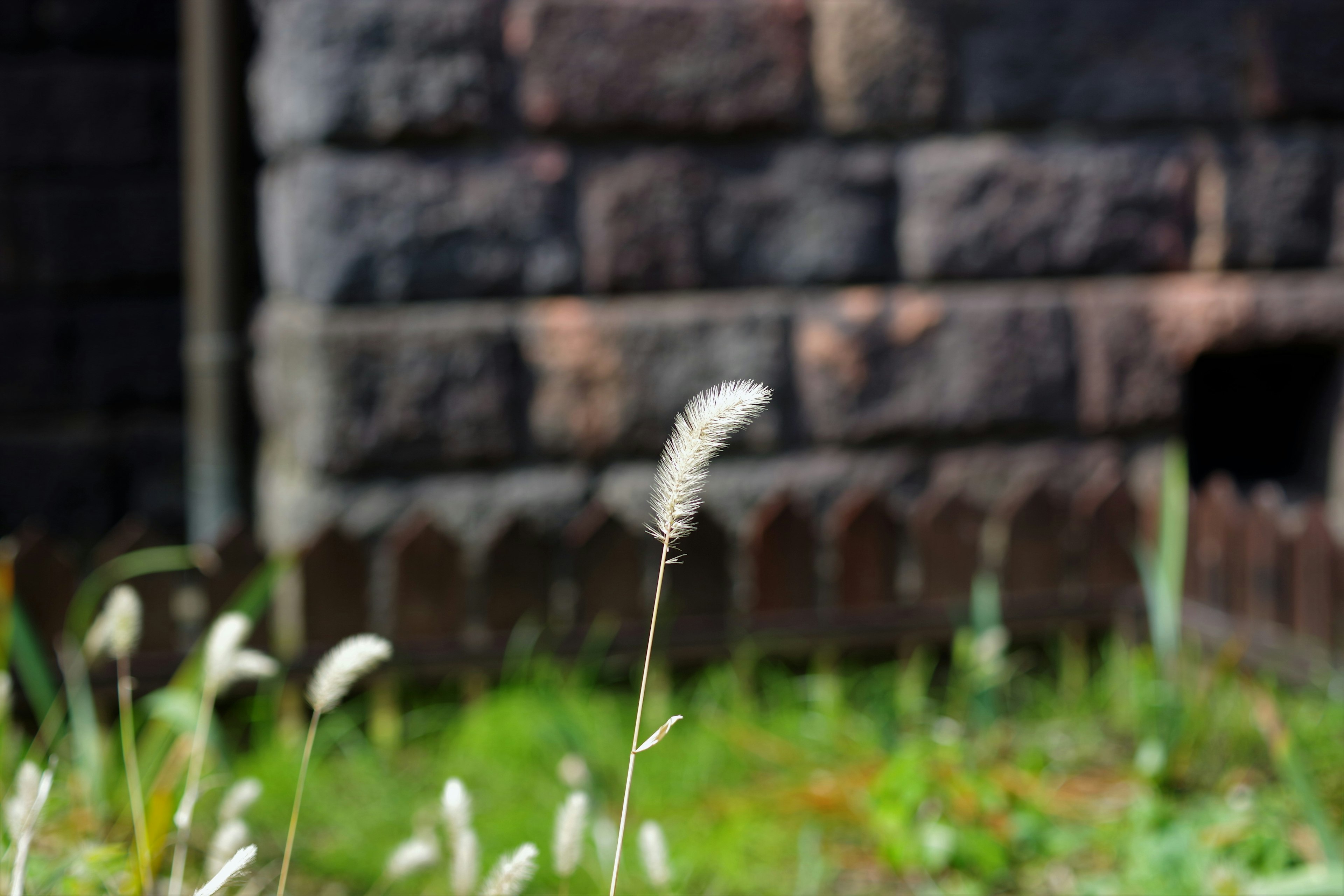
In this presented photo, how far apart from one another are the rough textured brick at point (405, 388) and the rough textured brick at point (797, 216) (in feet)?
1.74

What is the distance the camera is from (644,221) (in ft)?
8.51

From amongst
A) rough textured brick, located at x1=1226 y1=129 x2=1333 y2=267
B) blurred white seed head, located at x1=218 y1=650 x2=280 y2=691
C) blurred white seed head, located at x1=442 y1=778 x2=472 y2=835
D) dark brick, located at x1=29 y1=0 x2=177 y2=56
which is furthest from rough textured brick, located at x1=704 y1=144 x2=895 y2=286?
dark brick, located at x1=29 y1=0 x2=177 y2=56

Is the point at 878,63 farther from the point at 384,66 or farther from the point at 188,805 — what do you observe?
the point at 188,805

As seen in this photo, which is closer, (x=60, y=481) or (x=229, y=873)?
(x=229, y=873)

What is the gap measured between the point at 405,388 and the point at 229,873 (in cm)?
171

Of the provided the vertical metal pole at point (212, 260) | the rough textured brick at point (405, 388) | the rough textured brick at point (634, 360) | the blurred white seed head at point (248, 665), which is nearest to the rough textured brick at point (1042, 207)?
the rough textured brick at point (634, 360)

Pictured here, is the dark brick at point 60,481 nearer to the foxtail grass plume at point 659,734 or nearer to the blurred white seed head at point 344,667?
the blurred white seed head at point 344,667

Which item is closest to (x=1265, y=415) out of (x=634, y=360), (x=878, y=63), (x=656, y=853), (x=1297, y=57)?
(x=1297, y=57)

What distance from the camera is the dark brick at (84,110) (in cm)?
349

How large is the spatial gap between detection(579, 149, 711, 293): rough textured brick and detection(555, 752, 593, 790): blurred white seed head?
107 centimetres

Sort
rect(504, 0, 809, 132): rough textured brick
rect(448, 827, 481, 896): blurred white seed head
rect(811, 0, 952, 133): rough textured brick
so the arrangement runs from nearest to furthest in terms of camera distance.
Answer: rect(448, 827, 481, 896): blurred white seed head < rect(504, 0, 809, 132): rough textured brick < rect(811, 0, 952, 133): rough textured brick

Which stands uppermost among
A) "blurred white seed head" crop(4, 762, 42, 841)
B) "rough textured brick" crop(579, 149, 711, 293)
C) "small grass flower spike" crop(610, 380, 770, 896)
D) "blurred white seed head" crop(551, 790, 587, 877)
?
"rough textured brick" crop(579, 149, 711, 293)

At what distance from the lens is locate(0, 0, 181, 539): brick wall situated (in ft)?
11.5

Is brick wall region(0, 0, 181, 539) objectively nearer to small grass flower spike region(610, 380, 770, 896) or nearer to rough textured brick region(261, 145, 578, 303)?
rough textured brick region(261, 145, 578, 303)
